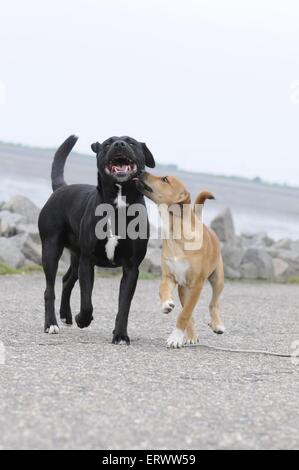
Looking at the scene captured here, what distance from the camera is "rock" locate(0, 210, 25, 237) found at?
760 inches

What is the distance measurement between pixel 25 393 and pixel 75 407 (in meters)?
0.47

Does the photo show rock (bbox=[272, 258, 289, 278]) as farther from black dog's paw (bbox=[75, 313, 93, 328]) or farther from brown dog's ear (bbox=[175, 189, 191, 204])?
brown dog's ear (bbox=[175, 189, 191, 204])

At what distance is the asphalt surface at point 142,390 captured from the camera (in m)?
5.12

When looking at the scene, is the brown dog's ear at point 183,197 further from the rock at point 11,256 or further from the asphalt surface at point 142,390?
the rock at point 11,256

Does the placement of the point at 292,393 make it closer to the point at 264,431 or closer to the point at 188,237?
the point at 264,431

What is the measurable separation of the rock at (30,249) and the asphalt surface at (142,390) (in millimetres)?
→ 6903

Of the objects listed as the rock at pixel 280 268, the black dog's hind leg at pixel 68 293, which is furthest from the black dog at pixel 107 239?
the rock at pixel 280 268

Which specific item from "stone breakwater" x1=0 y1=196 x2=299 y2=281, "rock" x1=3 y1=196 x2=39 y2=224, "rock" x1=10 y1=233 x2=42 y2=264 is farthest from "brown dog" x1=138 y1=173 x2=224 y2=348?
"rock" x1=3 y1=196 x2=39 y2=224

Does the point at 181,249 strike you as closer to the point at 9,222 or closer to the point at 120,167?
the point at 120,167

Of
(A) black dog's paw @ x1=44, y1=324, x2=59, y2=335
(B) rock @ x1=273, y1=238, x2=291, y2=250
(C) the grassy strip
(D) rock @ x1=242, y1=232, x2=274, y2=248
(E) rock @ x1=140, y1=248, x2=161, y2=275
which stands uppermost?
(A) black dog's paw @ x1=44, y1=324, x2=59, y2=335

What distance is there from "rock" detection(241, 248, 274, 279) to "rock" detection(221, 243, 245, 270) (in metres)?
0.12

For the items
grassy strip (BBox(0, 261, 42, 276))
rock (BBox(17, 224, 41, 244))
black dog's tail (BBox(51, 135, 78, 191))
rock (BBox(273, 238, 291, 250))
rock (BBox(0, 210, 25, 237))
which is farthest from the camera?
rock (BBox(273, 238, 291, 250))

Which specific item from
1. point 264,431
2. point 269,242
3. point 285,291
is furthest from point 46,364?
point 269,242

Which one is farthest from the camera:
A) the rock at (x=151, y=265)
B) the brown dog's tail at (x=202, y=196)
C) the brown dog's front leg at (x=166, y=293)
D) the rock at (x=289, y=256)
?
the rock at (x=289, y=256)
